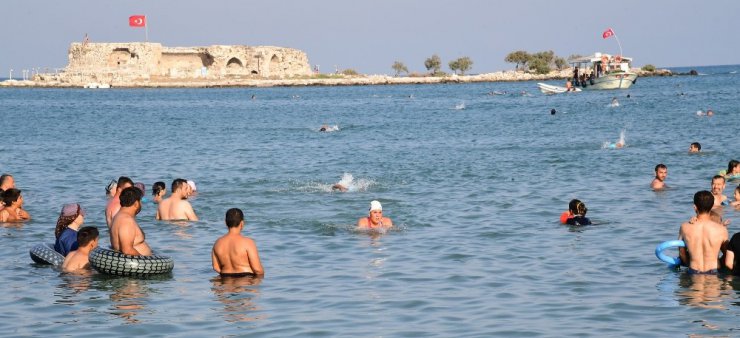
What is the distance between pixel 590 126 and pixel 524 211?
89.0 feet

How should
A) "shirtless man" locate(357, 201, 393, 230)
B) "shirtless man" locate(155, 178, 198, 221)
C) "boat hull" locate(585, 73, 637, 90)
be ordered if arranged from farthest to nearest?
"boat hull" locate(585, 73, 637, 90)
"shirtless man" locate(155, 178, 198, 221)
"shirtless man" locate(357, 201, 393, 230)

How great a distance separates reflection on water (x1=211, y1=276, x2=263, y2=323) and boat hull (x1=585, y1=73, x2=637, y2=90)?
260 ft

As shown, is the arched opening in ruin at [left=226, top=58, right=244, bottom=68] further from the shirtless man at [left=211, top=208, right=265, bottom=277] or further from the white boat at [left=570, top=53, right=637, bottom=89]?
the shirtless man at [left=211, top=208, right=265, bottom=277]

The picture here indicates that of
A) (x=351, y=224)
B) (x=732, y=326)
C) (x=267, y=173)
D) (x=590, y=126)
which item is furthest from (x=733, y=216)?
(x=590, y=126)

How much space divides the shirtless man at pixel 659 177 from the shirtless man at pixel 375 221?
22.7 feet

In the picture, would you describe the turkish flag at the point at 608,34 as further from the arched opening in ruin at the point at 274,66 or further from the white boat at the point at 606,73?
the arched opening in ruin at the point at 274,66

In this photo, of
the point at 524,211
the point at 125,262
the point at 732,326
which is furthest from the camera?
the point at 524,211

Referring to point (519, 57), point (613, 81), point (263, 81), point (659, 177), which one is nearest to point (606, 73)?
point (613, 81)

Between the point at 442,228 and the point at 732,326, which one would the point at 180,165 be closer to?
the point at 442,228

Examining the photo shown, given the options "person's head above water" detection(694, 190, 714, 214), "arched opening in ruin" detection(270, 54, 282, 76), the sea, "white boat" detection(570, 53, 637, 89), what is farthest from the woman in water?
"arched opening in ruin" detection(270, 54, 282, 76)

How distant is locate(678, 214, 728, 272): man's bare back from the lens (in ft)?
40.7

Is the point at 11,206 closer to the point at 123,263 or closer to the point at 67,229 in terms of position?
the point at 67,229

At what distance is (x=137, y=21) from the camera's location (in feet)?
474

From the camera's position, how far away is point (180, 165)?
31047 mm
